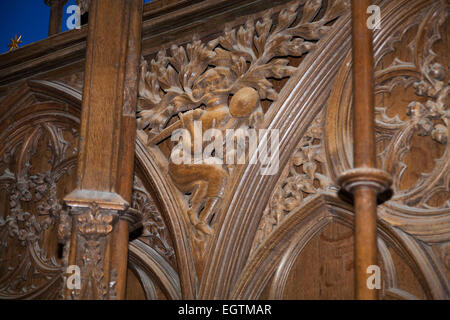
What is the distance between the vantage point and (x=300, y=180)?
373 cm

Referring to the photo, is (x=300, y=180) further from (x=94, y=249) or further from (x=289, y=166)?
(x=94, y=249)

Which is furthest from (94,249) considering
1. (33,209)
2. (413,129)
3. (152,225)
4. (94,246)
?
(33,209)

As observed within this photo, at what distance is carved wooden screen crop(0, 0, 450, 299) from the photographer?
3422 mm

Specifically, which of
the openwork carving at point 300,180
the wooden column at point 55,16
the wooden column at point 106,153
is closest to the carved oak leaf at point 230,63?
the openwork carving at point 300,180

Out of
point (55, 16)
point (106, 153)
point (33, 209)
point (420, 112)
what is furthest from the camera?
point (55, 16)

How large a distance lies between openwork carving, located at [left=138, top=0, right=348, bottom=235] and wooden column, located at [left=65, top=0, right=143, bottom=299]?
56 centimetres

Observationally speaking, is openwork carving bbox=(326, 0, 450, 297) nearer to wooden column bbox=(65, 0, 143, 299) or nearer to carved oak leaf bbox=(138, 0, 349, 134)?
carved oak leaf bbox=(138, 0, 349, 134)

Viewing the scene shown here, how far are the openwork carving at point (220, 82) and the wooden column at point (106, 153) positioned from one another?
1.82ft

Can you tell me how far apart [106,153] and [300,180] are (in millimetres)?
971

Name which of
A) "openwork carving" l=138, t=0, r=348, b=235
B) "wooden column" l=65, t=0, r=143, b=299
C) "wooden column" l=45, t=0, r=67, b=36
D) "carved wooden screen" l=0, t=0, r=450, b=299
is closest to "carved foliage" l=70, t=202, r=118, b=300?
"wooden column" l=65, t=0, r=143, b=299

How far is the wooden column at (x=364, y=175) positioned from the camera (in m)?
2.72

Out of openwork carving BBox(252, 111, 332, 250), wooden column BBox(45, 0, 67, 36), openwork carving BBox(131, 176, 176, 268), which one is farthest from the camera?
wooden column BBox(45, 0, 67, 36)

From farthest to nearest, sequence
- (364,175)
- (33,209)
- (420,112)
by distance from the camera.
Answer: (33,209)
(420,112)
(364,175)
